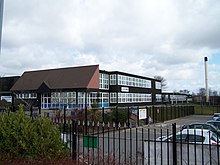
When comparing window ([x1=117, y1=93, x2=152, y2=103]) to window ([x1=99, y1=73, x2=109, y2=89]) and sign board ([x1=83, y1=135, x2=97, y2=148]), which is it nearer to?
window ([x1=99, y1=73, x2=109, y2=89])

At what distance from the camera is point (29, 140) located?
5496 mm

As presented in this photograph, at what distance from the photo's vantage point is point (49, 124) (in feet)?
19.0

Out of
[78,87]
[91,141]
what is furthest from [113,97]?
[91,141]

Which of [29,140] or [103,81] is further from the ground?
[103,81]

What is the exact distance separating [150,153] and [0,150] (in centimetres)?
346

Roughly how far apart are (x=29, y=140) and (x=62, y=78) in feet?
110

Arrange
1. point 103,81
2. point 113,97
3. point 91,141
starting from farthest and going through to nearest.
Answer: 1. point 113,97
2. point 103,81
3. point 91,141

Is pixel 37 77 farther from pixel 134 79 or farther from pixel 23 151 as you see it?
pixel 23 151

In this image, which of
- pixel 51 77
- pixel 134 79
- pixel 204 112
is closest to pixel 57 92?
pixel 51 77

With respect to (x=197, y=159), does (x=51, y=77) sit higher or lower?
higher

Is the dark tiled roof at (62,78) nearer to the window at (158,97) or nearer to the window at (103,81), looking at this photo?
the window at (103,81)

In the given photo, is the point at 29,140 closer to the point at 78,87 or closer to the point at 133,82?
the point at 78,87

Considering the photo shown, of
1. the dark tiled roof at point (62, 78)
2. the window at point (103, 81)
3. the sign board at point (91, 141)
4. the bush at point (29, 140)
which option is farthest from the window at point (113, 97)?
the bush at point (29, 140)

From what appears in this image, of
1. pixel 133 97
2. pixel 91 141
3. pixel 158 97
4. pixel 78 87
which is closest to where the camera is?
pixel 91 141
